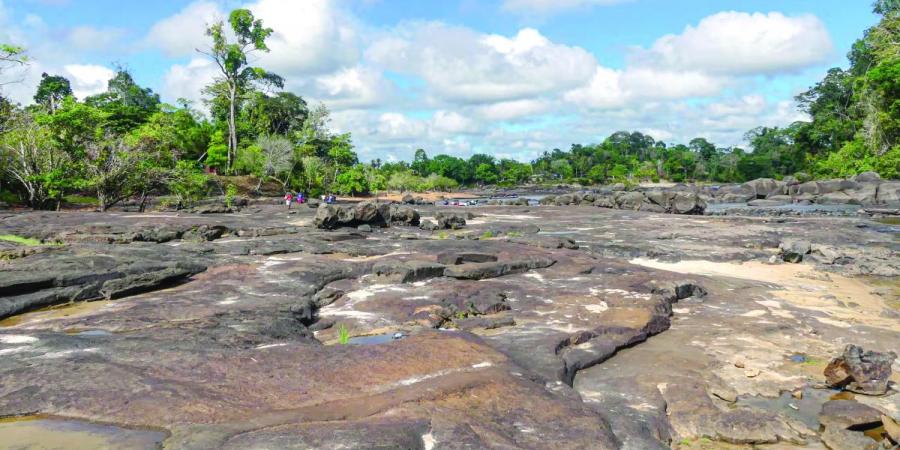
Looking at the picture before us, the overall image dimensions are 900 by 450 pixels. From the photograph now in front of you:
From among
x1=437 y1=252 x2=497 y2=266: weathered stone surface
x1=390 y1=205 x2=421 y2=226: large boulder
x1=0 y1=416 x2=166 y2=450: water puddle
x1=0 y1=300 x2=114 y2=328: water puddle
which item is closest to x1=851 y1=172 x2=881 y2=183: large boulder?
x1=390 y1=205 x2=421 y2=226: large boulder

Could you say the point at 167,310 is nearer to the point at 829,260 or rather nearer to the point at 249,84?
the point at 829,260

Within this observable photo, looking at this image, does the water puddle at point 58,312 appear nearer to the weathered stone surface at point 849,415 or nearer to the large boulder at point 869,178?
the weathered stone surface at point 849,415

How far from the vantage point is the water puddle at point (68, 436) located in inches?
189

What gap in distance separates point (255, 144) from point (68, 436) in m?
54.9

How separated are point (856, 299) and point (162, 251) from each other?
57.8 ft

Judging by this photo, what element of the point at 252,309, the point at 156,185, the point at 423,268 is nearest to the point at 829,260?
the point at 423,268

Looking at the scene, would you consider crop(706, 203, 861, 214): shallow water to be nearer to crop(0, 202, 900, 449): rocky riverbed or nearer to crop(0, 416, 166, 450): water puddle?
crop(0, 202, 900, 449): rocky riverbed

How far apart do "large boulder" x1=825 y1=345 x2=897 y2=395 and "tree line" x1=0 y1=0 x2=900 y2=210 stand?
28077mm

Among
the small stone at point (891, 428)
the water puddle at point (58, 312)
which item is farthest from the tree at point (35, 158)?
the small stone at point (891, 428)

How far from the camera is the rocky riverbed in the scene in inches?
210

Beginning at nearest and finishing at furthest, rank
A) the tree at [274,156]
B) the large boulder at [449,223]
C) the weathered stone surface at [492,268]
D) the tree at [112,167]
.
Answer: the weathered stone surface at [492,268] < the large boulder at [449,223] < the tree at [112,167] < the tree at [274,156]

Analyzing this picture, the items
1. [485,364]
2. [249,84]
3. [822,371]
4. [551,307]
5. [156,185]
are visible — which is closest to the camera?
[485,364]

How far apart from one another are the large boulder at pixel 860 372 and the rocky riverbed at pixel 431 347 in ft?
0.47

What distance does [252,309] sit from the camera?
1016 cm
